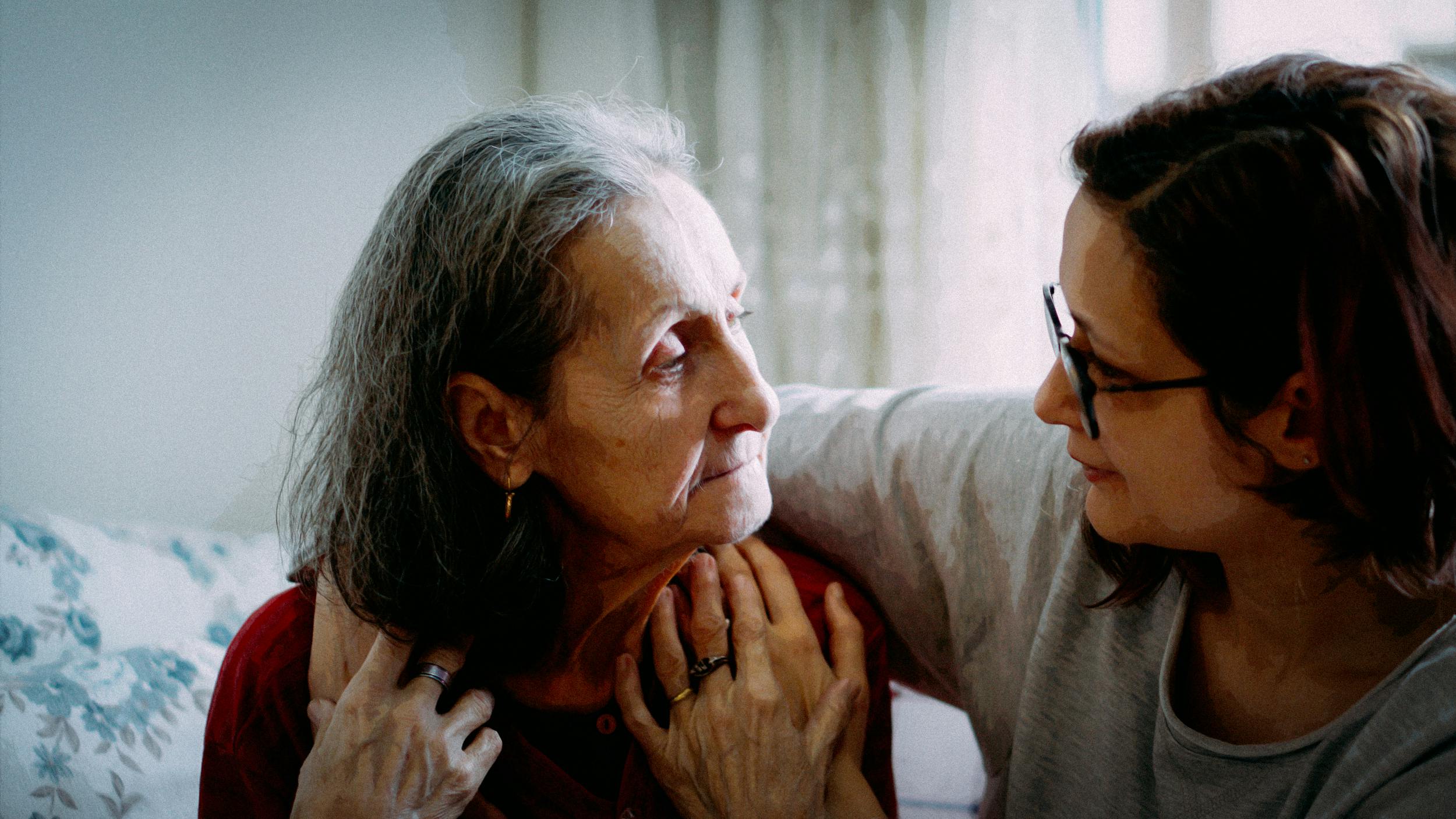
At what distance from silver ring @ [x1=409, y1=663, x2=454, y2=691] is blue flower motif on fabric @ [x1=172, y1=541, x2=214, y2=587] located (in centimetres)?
98

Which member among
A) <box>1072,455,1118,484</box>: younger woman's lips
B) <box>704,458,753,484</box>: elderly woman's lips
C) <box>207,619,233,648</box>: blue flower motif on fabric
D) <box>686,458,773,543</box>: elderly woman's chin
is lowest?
<box>207,619,233,648</box>: blue flower motif on fabric

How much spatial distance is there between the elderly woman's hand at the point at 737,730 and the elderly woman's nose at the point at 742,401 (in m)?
0.29

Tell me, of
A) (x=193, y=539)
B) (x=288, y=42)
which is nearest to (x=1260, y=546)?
(x=193, y=539)

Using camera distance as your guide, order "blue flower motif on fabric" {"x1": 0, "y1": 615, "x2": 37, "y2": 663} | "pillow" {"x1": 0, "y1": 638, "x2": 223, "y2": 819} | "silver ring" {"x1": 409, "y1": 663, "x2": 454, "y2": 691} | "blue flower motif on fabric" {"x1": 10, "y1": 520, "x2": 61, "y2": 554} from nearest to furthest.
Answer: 1. "silver ring" {"x1": 409, "y1": 663, "x2": 454, "y2": 691}
2. "pillow" {"x1": 0, "y1": 638, "x2": 223, "y2": 819}
3. "blue flower motif on fabric" {"x1": 0, "y1": 615, "x2": 37, "y2": 663}
4. "blue flower motif on fabric" {"x1": 10, "y1": 520, "x2": 61, "y2": 554}

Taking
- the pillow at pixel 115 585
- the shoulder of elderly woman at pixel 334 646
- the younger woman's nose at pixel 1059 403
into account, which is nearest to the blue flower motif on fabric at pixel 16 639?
the pillow at pixel 115 585

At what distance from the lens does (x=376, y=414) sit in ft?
3.63

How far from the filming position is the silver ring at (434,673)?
1.11 meters

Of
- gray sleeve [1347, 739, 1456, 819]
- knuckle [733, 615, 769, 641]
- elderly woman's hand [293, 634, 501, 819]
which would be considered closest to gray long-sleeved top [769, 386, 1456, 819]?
gray sleeve [1347, 739, 1456, 819]

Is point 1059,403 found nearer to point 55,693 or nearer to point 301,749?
point 301,749

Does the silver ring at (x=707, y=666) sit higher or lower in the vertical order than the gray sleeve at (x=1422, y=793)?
lower

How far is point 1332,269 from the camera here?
2.56ft

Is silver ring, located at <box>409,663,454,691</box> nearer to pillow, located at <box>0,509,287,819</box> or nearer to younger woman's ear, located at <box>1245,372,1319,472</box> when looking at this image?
pillow, located at <box>0,509,287,819</box>

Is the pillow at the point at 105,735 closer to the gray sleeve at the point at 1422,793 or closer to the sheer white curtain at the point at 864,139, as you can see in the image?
the gray sleeve at the point at 1422,793

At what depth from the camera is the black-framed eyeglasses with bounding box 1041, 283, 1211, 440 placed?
0.87 metres
